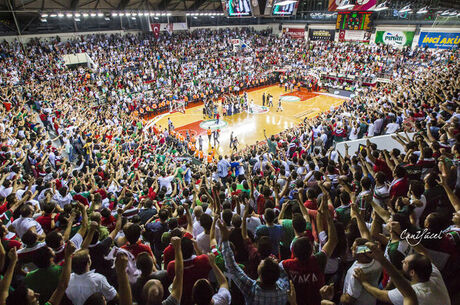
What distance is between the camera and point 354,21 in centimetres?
3478

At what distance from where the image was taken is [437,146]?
5.58 metres

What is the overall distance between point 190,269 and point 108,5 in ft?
101

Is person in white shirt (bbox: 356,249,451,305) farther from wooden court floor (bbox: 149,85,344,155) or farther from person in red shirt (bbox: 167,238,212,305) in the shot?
wooden court floor (bbox: 149,85,344,155)

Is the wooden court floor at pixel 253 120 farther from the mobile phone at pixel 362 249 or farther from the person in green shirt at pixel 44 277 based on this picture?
the mobile phone at pixel 362 249

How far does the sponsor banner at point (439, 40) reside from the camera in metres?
27.9

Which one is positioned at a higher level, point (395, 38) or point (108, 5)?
point (108, 5)

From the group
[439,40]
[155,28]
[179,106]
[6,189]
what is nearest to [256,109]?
[179,106]

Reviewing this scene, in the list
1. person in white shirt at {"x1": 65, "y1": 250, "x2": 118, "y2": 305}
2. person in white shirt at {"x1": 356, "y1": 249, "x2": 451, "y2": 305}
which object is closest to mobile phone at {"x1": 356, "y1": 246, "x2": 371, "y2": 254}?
person in white shirt at {"x1": 356, "y1": 249, "x2": 451, "y2": 305}

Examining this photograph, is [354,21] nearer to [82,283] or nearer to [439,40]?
[439,40]

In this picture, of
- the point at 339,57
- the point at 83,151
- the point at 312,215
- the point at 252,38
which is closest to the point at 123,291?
the point at 312,215

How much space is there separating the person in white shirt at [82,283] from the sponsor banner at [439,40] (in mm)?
35958

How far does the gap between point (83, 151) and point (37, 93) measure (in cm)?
729

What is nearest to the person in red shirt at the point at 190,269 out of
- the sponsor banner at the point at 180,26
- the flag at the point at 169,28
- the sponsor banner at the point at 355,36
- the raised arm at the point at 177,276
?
the raised arm at the point at 177,276

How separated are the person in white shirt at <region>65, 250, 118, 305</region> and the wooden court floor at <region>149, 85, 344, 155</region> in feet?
51.9
